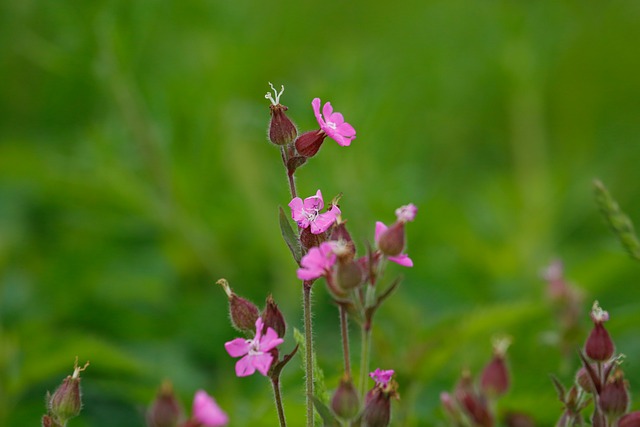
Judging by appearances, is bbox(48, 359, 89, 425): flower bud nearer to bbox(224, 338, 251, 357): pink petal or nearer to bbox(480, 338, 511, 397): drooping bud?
bbox(224, 338, 251, 357): pink petal

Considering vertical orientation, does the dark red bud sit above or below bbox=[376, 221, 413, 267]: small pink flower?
above

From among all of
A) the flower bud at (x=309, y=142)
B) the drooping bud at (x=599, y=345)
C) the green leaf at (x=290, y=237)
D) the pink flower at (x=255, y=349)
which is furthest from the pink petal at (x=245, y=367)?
the drooping bud at (x=599, y=345)

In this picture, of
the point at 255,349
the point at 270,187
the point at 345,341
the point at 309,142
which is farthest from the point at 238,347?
the point at 270,187

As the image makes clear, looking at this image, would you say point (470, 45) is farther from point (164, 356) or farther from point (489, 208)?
point (164, 356)

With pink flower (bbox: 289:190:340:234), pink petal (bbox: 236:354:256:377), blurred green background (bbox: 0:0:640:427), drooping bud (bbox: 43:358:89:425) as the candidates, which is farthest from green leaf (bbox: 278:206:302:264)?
blurred green background (bbox: 0:0:640:427)

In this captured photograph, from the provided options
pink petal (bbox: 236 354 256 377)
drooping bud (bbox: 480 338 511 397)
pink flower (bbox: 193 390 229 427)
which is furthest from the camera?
drooping bud (bbox: 480 338 511 397)

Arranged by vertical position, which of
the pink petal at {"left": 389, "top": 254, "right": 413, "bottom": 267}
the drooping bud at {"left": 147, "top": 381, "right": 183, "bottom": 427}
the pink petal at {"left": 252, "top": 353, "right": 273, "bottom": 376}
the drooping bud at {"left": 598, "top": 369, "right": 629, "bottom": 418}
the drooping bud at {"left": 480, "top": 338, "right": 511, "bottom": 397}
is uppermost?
the pink petal at {"left": 389, "top": 254, "right": 413, "bottom": 267}

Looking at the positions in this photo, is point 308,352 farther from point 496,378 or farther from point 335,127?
point 496,378
